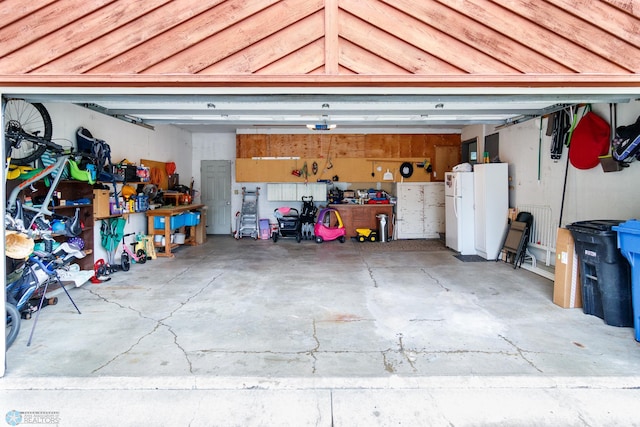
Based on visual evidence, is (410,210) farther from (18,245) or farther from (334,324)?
(18,245)

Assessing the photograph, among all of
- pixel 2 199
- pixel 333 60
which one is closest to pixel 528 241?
pixel 333 60

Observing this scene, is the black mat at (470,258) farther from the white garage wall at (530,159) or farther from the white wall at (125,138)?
the white wall at (125,138)

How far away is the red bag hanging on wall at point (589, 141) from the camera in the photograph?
452cm

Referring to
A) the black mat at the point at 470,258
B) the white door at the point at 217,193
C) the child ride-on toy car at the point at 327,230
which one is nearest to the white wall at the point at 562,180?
the black mat at the point at 470,258

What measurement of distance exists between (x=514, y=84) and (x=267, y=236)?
772cm

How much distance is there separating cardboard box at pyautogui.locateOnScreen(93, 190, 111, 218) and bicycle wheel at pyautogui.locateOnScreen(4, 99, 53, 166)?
1113 millimetres

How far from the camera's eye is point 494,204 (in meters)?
6.57

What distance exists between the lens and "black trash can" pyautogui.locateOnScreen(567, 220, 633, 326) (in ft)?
11.2

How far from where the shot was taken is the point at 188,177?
9.77 metres

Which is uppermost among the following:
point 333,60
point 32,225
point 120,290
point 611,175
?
point 333,60

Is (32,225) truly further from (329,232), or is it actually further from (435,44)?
(329,232)

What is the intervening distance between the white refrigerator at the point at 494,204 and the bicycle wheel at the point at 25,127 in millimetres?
6918

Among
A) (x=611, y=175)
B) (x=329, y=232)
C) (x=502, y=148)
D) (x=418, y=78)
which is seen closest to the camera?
(x=418, y=78)

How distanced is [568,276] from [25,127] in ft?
22.4
